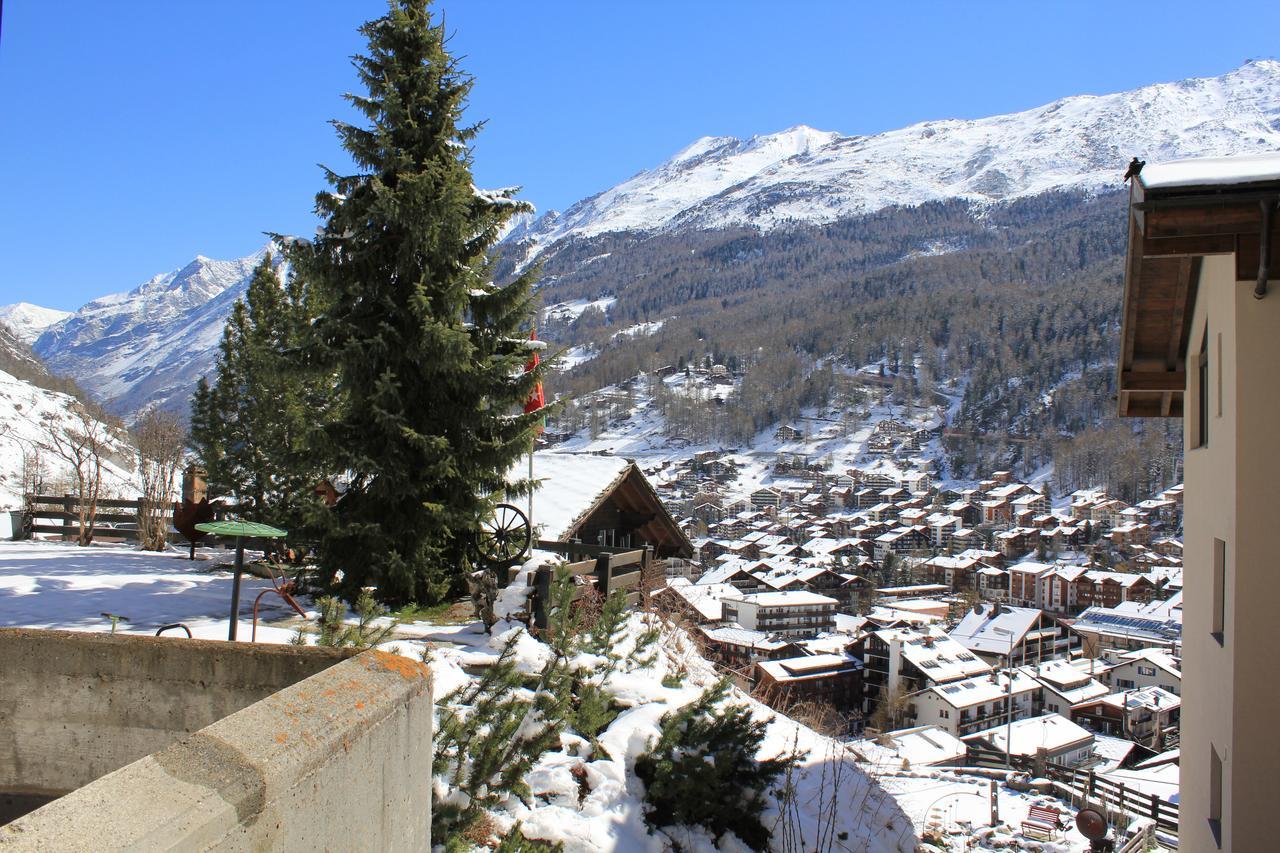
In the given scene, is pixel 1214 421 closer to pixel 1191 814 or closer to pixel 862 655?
pixel 1191 814

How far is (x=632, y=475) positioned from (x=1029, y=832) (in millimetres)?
9851

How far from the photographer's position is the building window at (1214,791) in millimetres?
7235

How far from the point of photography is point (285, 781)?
2.23m

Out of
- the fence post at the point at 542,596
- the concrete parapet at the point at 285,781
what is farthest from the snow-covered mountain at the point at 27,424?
the concrete parapet at the point at 285,781

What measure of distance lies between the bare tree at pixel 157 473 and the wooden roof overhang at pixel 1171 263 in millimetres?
17895

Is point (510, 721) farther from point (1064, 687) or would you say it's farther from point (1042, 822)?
point (1064, 687)

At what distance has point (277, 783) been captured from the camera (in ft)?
7.20

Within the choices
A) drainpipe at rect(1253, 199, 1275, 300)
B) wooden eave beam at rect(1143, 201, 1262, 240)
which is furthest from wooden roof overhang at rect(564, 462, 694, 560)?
drainpipe at rect(1253, 199, 1275, 300)

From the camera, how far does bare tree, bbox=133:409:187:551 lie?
1872 cm

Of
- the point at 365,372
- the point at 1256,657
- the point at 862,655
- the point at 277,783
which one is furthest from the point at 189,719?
the point at 862,655

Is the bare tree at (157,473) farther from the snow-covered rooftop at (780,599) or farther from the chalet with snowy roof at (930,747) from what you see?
the snow-covered rooftop at (780,599)

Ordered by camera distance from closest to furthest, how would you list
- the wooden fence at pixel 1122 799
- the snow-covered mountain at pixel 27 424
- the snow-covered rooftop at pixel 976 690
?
the wooden fence at pixel 1122 799, the snow-covered rooftop at pixel 976 690, the snow-covered mountain at pixel 27 424

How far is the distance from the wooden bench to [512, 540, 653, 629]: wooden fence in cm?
892

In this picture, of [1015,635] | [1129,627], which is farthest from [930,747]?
[1129,627]
